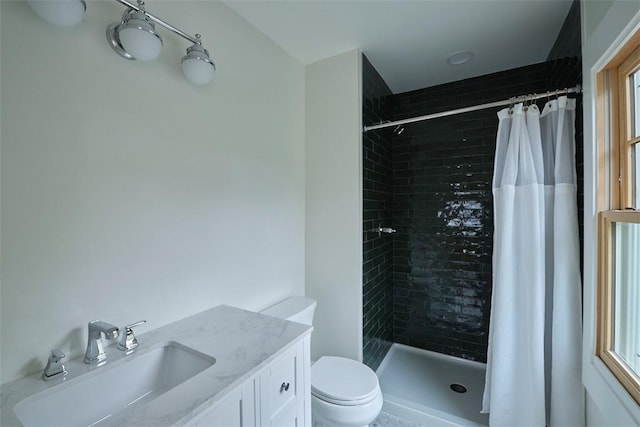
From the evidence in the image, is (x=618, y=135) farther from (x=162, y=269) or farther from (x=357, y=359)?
(x=162, y=269)

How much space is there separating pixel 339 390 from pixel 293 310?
0.50 metres

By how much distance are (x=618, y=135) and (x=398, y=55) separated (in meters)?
1.42

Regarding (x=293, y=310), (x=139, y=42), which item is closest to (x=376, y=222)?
(x=293, y=310)

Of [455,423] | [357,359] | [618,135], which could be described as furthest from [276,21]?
[455,423]

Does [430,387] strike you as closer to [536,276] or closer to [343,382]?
[343,382]

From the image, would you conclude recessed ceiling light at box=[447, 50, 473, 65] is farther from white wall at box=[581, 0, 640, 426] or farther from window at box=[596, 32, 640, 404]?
window at box=[596, 32, 640, 404]

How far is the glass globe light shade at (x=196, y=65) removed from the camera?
1.18 meters

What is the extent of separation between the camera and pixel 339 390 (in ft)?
4.84

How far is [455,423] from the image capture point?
169 cm

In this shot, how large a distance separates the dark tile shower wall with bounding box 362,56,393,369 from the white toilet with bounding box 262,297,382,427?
0.38m

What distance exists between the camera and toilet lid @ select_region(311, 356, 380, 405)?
143 centimetres

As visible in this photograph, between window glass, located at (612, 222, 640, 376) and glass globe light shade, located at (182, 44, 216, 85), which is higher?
glass globe light shade, located at (182, 44, 216, 85)

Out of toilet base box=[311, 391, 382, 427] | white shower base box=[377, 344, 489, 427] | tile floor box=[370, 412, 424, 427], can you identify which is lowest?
tile floor box=[370, 412, 424, 427]

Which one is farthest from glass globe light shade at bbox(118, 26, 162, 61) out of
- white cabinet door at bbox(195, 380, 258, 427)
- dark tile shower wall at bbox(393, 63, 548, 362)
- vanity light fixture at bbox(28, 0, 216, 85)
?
dark tile shower wall at bbox(393, 63, 548, 362)
